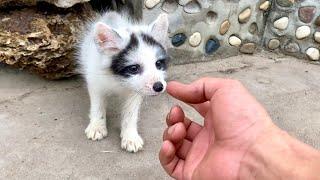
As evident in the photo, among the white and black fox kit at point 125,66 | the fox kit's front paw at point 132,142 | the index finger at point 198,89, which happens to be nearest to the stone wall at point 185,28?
the white and black fox kit at point 125,66

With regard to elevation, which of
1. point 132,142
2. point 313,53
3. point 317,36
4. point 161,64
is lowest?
point 132,142

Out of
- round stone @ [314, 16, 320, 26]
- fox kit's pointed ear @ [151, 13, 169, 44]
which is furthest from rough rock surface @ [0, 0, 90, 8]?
round stone @ [314, 16, 320, 26]

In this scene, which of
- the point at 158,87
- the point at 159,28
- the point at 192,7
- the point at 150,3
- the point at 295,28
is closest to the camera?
the point at 158,87

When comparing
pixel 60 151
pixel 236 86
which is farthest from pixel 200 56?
pixel 236 86

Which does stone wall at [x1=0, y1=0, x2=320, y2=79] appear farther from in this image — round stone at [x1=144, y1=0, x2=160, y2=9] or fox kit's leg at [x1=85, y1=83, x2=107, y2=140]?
fox kit's leg at [x1=85, y1=83, x2=107, y2=140]

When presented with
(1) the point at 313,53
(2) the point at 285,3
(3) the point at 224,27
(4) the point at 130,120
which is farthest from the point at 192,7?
(4) the point at 130,120

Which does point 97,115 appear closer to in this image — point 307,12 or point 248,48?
point 248,48

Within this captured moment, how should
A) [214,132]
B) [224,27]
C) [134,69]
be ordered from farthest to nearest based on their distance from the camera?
1. [224,27]
2. [134,69]
3. [214,132]
